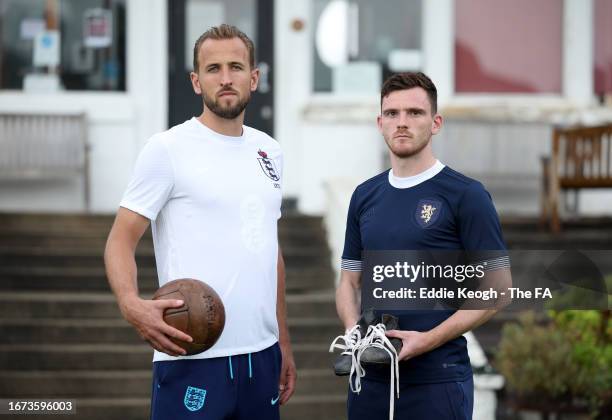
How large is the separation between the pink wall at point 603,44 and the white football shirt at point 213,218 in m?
9.15

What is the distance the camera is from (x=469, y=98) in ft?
41.7

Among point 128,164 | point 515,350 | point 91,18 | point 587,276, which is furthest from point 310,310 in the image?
point 91,18

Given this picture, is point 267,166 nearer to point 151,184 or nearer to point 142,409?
point 151,184

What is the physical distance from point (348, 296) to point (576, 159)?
699 centimetres

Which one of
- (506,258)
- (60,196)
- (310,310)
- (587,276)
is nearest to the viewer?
(506,258)

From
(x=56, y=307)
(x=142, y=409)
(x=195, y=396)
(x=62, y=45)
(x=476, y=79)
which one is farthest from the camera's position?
(x=476, y=79)

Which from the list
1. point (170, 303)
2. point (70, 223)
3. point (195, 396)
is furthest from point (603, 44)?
point (170, 303)

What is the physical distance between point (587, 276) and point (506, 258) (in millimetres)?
3516

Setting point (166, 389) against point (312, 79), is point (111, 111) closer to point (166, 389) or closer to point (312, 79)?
point (312, 79)

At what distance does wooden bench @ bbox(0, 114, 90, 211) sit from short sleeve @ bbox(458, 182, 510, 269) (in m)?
8.19

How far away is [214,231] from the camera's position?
436 centimetres

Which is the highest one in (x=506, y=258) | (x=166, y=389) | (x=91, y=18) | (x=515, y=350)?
(x=91, y=18)

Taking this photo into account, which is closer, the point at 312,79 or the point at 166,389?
the point at 166,389

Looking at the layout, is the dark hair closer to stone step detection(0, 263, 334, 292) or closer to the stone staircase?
the stone staircase
